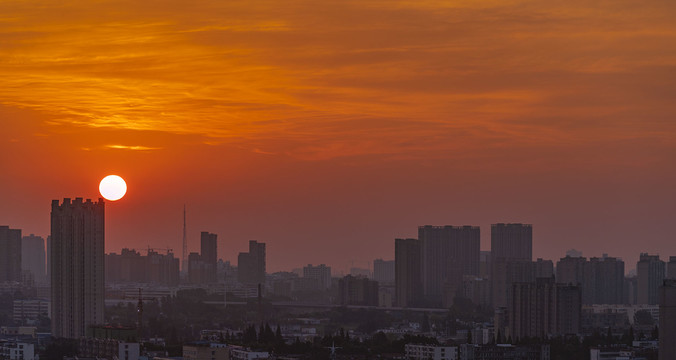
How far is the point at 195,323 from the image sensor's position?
170ft

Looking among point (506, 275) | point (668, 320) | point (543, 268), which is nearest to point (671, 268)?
point (543, 268)

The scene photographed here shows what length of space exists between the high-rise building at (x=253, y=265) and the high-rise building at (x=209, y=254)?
Result: 1.52 m

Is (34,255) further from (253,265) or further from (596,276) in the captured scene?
(596,276)

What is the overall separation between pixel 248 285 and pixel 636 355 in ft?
152

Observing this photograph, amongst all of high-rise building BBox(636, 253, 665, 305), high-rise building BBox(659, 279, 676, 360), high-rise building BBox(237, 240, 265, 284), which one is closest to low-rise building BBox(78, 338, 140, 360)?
high-rise building BBox(659, 279, 676, 360)

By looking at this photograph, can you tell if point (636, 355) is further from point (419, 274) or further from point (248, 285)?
point (248, 285)

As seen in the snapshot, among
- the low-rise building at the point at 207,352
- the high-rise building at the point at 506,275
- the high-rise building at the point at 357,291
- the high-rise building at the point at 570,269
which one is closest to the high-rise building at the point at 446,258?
the high-rise building at the point at 357,291

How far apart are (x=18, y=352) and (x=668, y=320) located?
13.9 metres

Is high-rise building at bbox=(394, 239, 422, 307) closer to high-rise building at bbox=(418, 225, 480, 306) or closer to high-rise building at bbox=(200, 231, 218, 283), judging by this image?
high-rise building at bbox=(418, 225, 480, 306)

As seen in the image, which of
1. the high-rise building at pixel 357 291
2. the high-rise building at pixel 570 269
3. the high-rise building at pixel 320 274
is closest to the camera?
the high-rise building at pixel 570 269

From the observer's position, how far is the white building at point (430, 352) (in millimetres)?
28266

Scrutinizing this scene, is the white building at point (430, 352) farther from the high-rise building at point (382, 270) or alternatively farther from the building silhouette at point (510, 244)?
the high-rise building at point (382, 270)

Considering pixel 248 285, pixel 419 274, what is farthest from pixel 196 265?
pixel 419 274

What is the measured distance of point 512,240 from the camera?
7031 centimetres
